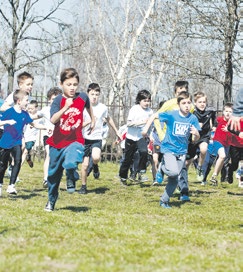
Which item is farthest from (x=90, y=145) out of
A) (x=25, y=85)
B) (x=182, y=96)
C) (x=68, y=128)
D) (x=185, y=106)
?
(x=68, y=128)

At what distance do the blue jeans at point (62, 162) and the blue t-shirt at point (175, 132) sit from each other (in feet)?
5.63

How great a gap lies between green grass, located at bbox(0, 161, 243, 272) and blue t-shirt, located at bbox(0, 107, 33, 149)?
0.87 meters

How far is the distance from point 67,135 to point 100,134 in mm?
3606

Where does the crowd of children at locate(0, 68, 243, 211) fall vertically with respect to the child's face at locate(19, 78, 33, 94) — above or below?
below

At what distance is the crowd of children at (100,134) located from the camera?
788 cm

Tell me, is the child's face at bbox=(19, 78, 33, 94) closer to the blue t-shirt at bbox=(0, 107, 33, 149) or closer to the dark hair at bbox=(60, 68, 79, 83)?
the blue t-shirt at bbox=(0, 107, 33, 149)

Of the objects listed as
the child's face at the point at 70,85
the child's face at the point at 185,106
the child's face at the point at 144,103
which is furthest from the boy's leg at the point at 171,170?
the child's face at the point at 144,103

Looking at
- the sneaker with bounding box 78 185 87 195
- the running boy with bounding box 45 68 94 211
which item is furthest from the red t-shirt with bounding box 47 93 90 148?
the sneaker with bounding box 78 185 87 195

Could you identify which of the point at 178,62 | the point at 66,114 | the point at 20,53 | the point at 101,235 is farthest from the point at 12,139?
the point at 20,53

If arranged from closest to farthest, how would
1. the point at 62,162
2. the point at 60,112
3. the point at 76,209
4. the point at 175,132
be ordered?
the point at 60,112 → the point at 62,162 → the point at 76,209 → the point at 175,132

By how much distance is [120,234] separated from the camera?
610 cm

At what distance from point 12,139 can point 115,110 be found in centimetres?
1386

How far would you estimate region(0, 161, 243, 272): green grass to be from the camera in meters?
4.68

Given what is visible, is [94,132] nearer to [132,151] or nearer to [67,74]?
[132,151]
